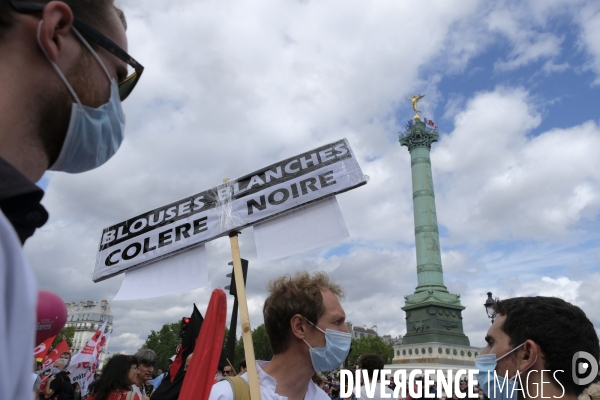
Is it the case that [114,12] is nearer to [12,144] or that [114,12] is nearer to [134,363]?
[12,144]

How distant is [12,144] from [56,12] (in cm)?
30

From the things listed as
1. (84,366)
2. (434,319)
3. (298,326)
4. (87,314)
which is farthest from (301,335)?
(87,314)

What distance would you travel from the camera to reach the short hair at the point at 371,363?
5949mm

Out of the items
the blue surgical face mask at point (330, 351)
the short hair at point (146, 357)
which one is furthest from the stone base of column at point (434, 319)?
the blue surgical face mask at point (330, 351)

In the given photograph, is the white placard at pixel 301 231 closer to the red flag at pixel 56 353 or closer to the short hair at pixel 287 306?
the short hair at pixel 287 306

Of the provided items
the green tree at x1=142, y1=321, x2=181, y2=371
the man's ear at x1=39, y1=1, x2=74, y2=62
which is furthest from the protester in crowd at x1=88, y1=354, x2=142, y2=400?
the green tree at x1=142, y1=321, x2=181, y2=371

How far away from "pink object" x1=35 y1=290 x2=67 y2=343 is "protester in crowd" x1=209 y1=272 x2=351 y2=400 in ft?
4.46

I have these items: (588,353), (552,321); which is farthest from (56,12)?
(588,353)

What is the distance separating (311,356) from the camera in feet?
8.93

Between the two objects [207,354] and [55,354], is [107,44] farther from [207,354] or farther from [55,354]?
[55,354]

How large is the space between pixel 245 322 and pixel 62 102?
1795 millimetres

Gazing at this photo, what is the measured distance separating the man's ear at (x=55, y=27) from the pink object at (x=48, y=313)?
2392 mm

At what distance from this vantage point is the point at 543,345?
234 cm

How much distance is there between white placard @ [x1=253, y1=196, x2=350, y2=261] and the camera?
278 cm
